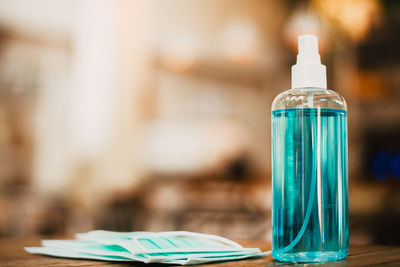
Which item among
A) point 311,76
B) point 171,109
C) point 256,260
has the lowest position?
point 256,260

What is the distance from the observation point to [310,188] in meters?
0.53

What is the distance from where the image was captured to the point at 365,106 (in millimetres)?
4766

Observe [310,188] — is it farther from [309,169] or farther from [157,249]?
[157,249]

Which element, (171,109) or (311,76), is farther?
(171,109)

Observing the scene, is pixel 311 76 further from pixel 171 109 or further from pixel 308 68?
pixel 171 109

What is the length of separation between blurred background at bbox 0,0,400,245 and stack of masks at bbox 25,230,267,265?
2.44 meters

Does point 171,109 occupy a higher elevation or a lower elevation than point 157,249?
higher

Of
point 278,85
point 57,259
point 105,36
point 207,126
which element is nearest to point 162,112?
point 207,126

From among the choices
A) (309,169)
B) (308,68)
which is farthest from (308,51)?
(309,169)

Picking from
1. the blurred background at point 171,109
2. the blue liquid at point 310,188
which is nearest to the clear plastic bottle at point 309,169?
the blue liquid at point 310,188

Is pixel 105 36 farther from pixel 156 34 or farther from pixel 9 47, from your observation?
pixel 156 34

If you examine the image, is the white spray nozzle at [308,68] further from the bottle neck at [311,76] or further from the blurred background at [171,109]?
the blurred background at [171,109]

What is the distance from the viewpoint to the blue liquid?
20.6 inches

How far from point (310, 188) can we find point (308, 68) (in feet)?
0.45
